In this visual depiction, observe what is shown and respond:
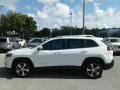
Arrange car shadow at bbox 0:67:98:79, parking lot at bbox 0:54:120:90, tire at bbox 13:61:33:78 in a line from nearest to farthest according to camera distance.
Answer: parking lot at bbox 0:54:120:90
tire at bbox 13:61:33:78
car shadow at bbox 0:67:98:79

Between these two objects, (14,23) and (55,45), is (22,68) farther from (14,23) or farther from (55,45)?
(14,23)

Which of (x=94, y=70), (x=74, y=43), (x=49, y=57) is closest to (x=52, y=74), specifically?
(x=49, y=57)

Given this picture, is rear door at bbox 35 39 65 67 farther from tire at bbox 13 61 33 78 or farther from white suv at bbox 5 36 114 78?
tire at bbox 13 61 33 78

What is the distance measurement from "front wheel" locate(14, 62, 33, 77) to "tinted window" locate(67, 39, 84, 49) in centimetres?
183

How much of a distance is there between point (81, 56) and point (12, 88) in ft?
10.8

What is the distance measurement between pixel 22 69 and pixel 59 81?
5.81 feet

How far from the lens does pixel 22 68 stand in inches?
435

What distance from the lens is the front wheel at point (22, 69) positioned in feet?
36.2

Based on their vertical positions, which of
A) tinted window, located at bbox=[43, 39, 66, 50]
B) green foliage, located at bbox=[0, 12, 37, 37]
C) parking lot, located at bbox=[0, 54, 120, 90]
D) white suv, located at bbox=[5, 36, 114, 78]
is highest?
green foliage, located at bbox=[0, 12, 37, 37]

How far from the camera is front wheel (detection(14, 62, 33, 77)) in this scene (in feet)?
36.2

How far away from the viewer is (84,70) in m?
10.9

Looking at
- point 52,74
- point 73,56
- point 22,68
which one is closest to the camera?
point 73,56

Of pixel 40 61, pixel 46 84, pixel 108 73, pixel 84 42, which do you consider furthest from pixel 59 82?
pixel 108 73

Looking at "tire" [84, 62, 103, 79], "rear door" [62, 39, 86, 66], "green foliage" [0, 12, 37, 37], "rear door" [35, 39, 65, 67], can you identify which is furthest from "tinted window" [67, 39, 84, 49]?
"green foliage" [0, 12, 37, 37]
